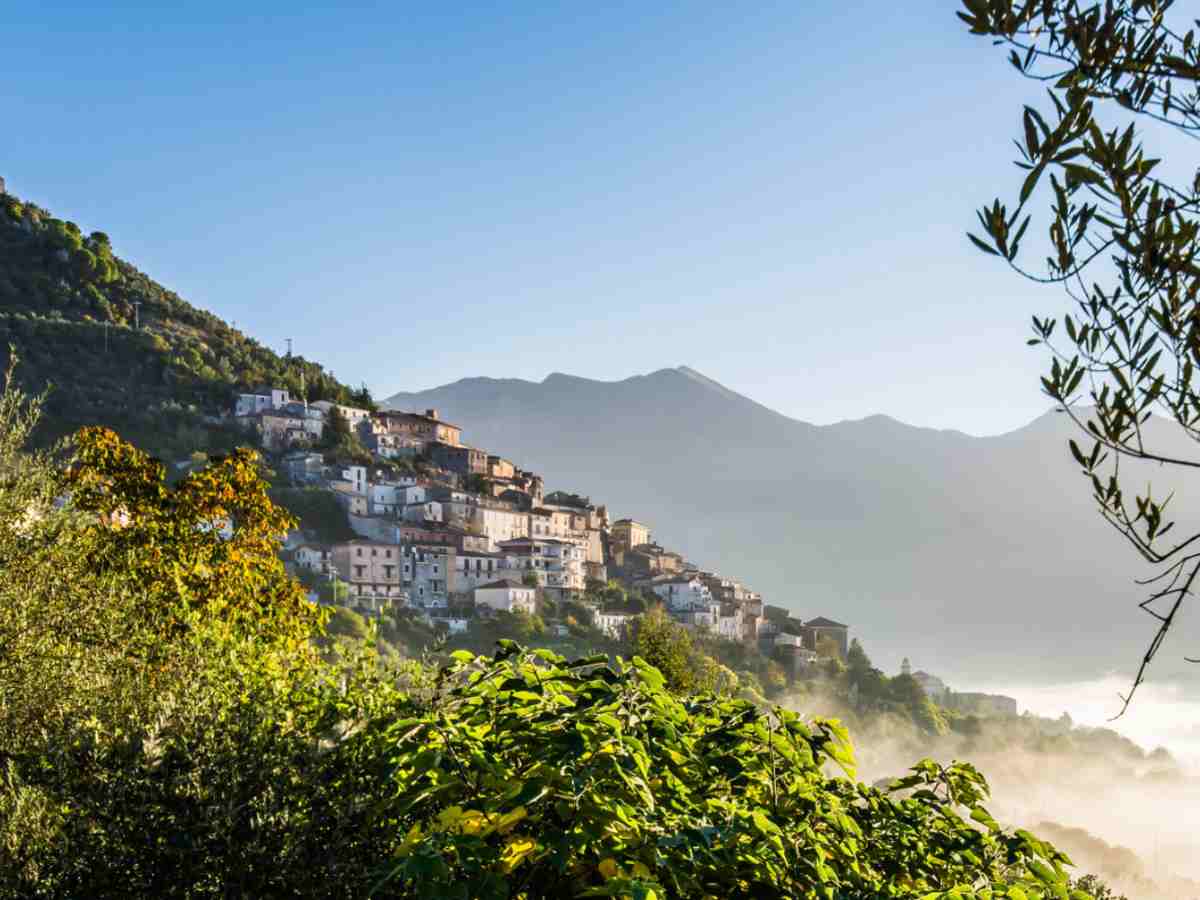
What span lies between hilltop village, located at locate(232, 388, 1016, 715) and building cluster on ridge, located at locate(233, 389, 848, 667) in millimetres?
119

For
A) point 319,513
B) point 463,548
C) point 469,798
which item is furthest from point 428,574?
point 469,798

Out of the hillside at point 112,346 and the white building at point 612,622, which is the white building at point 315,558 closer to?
the hillside at point 112,346

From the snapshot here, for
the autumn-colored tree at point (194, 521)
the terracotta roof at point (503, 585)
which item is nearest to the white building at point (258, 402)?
the terracotta roof at point (503, 585)

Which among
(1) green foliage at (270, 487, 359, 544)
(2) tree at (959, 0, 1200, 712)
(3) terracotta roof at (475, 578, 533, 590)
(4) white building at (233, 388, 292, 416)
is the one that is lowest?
(3) terracotta roof at (475, 578, 533, 590)

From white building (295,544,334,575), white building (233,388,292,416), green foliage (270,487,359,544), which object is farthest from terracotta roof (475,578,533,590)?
white building (233,388,292,416)

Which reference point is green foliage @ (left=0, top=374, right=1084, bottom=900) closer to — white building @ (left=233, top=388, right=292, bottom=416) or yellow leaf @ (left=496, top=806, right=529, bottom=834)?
yellow leaf @ (left=496, top=806, right=529, bottom=834)

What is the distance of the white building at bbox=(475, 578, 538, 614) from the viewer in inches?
2916

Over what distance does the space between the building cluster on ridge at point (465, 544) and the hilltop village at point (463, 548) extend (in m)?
0.12

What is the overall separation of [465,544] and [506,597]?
240 inches

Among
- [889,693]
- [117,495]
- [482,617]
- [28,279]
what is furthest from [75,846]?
[889,693]

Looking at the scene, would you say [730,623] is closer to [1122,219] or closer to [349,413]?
[349,413]

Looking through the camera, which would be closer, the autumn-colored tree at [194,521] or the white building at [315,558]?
the autumn-colored tree at [194,521]

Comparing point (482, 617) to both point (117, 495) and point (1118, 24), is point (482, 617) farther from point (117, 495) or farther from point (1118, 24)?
point (1118, 24)

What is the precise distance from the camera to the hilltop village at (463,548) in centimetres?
7181
